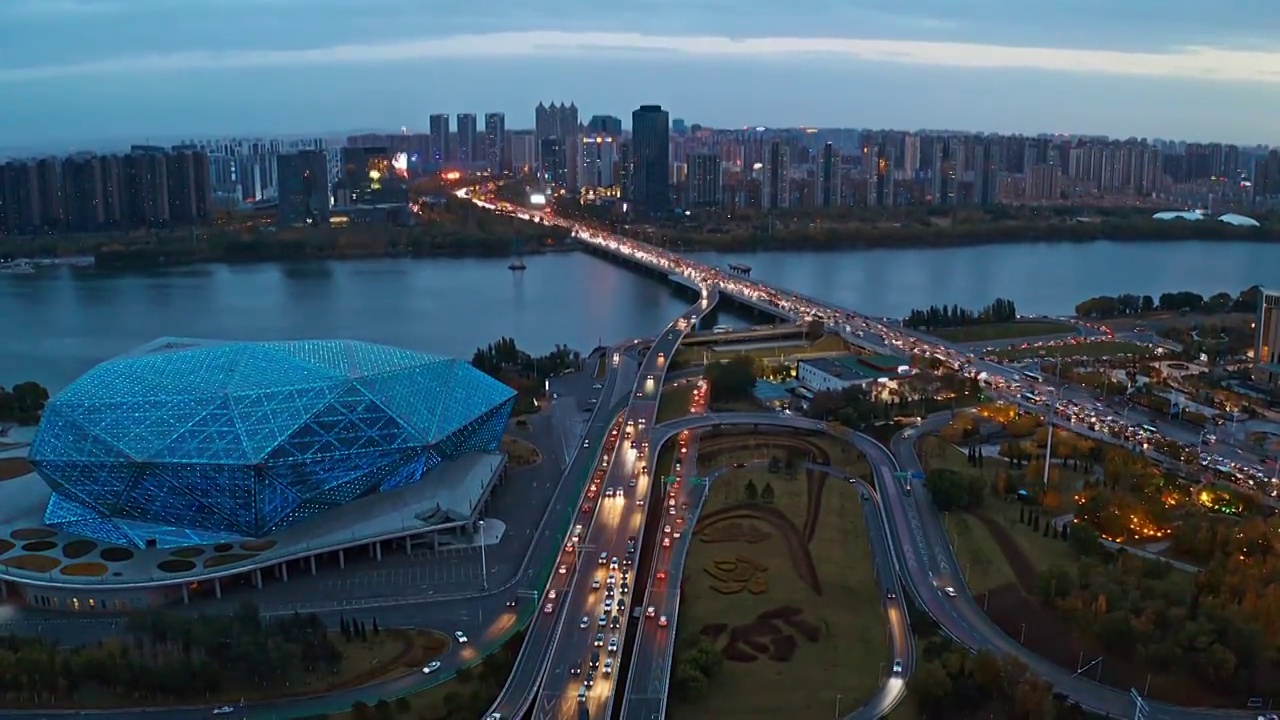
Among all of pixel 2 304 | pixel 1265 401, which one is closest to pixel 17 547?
pixel 1265 401

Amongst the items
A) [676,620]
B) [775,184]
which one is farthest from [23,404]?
[775,184]

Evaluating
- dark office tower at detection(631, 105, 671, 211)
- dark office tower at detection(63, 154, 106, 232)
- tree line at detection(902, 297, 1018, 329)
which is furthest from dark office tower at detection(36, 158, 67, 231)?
tree line at detection(902, 297, 1018, 329)

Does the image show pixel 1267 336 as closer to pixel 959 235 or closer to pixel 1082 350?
pixel 1082 350

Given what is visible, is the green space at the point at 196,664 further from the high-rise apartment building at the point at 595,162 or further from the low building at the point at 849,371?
the high-rise apartment building at the point at 595,162

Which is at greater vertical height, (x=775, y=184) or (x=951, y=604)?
(x=775, y=184)

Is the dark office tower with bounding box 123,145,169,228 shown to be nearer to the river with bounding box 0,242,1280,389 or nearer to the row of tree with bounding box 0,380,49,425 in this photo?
the river with bounding box 0,242,1280,389

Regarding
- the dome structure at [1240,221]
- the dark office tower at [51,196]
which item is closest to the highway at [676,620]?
the dark office tower at [51,196]

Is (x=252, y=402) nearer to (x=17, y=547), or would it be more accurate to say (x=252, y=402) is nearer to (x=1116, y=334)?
(x=17, y=547)
